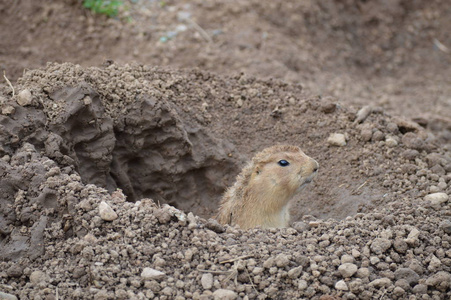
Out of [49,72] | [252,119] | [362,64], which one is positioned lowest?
[362,64]

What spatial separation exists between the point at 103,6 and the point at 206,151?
3.93 metres

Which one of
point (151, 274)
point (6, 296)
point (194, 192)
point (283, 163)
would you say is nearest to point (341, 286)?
point (151, 274)

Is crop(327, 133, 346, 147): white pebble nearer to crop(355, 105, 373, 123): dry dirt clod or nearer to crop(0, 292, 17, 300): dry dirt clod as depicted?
crop(355, 105, 373, 123): dry dirt clod

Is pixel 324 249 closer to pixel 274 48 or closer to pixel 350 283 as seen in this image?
pixel 350 283

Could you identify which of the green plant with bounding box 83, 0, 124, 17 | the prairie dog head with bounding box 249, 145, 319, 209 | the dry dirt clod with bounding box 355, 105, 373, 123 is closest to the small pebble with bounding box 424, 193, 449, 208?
the prairie dog head with bounding box 249, 145, 319, 209

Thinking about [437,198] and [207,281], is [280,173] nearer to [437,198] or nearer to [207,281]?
[437,198]

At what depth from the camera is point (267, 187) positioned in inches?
224

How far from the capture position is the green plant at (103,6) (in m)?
8.86

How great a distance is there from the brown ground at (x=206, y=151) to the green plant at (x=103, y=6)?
5.2 inches

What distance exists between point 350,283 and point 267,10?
22.3 ft

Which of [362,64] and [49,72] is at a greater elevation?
[49,72]

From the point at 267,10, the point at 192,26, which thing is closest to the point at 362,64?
the point at 267,10

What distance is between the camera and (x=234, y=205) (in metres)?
5.71

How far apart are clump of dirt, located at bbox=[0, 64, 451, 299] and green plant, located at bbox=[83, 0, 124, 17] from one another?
2.90 m
